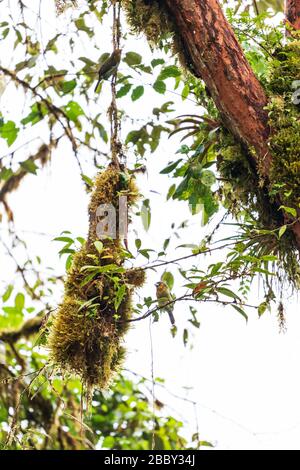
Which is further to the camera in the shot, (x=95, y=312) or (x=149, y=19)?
(x=149, y=19)

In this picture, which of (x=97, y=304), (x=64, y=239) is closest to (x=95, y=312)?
(x=97, y=304)

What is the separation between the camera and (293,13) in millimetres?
1641

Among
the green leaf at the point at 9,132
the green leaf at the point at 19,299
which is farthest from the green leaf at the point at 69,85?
the green leaf at the point at 19,299

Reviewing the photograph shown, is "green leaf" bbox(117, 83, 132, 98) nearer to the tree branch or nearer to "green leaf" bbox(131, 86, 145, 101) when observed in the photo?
"green leaf" bbox(131, 86, 145, 101)

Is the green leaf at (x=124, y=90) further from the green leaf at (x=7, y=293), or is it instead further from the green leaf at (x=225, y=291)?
the green leaf at (x=7, y=293)

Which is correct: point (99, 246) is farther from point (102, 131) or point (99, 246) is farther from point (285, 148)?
point (102, 131)

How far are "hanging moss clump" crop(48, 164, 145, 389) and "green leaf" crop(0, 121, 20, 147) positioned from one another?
3.58ft

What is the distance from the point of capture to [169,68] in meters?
1.80

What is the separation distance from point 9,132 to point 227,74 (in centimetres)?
135

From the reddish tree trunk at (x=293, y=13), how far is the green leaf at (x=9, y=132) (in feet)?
4.07

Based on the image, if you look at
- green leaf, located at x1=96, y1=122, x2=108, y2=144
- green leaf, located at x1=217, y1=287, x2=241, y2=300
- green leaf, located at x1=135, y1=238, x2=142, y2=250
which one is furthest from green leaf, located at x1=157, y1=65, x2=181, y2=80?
green leaf, located at x1=96, y1=122, x2=108, y2=144

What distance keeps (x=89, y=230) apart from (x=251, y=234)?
37cm
